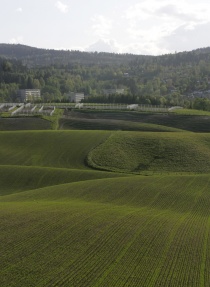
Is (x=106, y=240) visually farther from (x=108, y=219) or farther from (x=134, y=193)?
(x=134, y=193)

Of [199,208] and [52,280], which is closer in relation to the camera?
[52,280]

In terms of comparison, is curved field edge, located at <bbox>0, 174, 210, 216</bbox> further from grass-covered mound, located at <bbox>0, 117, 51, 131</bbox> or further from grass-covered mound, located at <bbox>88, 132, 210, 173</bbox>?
grass-covered mound, located at <bbox>0, 117, 51, 131</bbox>

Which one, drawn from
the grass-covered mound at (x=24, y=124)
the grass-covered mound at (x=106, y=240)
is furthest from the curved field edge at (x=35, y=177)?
the grass-covered mound at (x=24, y=124)

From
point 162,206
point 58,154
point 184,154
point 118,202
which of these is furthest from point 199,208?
point 58,154

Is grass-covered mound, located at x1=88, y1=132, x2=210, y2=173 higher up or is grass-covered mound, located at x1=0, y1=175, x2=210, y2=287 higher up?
grass-covered mound, located at x1=0, y1=175, x2=210, y2=287

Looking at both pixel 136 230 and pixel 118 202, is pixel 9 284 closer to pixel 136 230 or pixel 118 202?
pixel 136 230

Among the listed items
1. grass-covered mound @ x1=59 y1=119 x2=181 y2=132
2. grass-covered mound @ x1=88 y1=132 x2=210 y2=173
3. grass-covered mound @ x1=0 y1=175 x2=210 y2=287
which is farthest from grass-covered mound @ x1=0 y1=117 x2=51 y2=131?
grass-covered mound @ x1=0 y1=175 x2=210 y2=287
